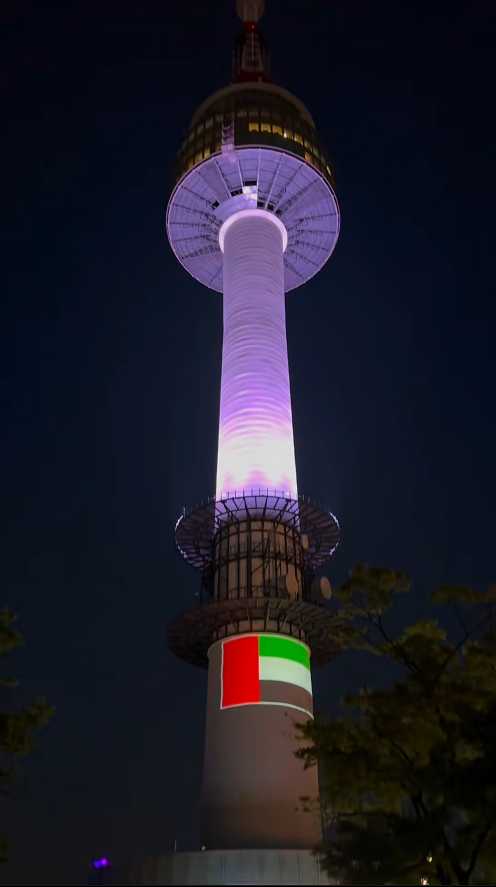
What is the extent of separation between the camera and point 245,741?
3681 centimetres

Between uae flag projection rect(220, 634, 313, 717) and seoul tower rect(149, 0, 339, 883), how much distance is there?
7 centimetres

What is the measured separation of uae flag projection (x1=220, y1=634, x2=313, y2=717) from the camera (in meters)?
38.0

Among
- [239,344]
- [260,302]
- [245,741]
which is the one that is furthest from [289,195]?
[245,741]

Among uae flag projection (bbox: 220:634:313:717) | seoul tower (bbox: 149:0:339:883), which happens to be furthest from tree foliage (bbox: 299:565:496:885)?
uae flag projection (bbox: 220:634:313:717)

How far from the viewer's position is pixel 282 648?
3991 centimetres

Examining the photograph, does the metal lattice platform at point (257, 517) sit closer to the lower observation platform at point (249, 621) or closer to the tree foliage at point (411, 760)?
the lower observation platform at point (249, 621)

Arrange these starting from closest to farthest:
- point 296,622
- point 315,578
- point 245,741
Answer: point 245,741
point 296,622
point 315,578

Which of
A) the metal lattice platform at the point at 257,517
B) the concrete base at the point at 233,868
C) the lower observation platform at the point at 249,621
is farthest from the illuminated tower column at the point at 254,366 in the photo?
the concrete base at the point at 233,868

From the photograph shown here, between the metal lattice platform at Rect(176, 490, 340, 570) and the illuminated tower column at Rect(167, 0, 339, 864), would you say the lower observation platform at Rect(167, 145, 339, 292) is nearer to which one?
the illuminated tower column at Rect(167, 0, 339, 864)

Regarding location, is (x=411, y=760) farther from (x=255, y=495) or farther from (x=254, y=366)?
(x=254, y=366)

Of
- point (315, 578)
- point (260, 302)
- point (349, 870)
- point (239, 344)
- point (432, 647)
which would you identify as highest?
point (260, 302)

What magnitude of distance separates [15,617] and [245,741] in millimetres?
16200

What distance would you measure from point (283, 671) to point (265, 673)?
1.01m

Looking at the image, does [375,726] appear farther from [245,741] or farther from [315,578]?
[315,578]
